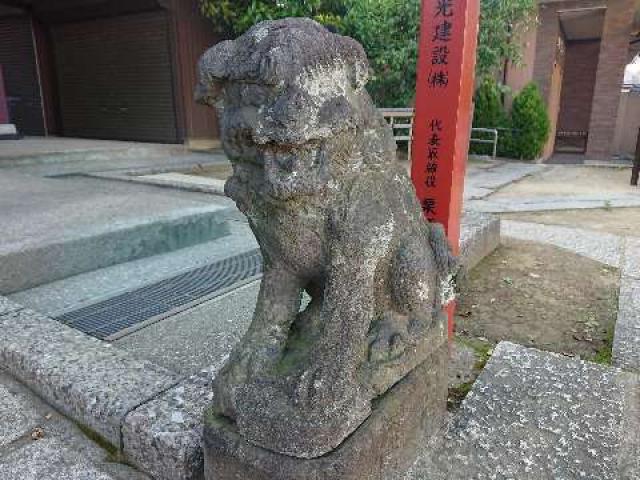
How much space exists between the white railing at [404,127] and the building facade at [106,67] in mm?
4152

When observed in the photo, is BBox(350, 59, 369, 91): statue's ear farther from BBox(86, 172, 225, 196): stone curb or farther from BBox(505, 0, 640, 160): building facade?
BBox(505, 0, 640, 160): building facade

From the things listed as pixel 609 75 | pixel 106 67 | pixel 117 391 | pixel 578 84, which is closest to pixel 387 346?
pixel 117 391

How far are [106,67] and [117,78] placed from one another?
1.42 ft

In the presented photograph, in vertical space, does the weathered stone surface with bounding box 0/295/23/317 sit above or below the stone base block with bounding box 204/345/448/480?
below

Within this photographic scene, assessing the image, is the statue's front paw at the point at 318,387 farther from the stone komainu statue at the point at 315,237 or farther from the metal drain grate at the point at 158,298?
the metal drain grate at the point at 158,298

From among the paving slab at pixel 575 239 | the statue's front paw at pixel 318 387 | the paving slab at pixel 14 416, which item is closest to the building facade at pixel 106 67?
the paving slab at pixel 575 239

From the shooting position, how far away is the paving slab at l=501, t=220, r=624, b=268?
3.94 m

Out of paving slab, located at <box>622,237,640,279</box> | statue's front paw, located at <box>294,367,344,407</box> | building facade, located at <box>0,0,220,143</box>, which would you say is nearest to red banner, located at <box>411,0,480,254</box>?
statue's front paw, located at <box>294,367,344,407</box>

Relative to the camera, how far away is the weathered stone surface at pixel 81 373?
175cm

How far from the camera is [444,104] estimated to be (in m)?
2.17

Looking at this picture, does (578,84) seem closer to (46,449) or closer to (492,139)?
(492,139)

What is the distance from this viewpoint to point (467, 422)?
5.63 feet

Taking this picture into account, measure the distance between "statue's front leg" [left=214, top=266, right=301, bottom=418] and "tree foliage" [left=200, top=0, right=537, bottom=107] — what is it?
8750 mm

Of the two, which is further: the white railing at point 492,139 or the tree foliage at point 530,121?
the white railing at point 492,139
